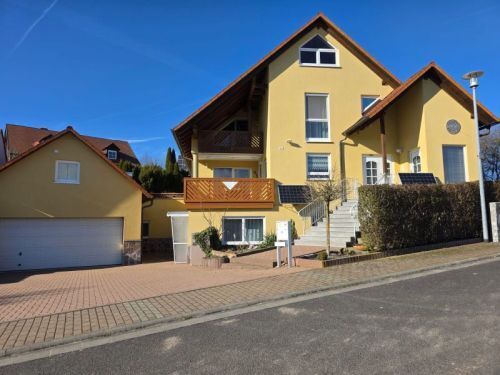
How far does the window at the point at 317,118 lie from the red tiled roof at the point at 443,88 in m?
1.49

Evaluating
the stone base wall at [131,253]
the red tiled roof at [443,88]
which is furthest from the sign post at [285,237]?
the stone base wall at [131,253]

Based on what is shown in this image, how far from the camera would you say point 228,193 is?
17.2 meters

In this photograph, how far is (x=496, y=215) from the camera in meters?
13.9

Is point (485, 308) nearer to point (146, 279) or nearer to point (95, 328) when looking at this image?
point (95, 328)

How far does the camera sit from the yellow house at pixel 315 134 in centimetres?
1720

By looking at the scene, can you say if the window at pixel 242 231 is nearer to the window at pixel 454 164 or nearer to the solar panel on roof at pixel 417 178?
the solar panel on roof at pixel 417 178

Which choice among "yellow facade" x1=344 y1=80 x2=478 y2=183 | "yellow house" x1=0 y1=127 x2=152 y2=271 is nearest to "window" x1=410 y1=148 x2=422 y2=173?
"yellow facade" x1=344 y1=80 x2=478 y2=183

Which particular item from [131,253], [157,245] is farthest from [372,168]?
[157,245]

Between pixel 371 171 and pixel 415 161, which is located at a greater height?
pixel 415 161

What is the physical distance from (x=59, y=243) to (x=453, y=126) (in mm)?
18318

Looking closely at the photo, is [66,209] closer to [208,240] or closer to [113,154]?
→ [208,240]

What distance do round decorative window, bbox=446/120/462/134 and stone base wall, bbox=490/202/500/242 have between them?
467 cm

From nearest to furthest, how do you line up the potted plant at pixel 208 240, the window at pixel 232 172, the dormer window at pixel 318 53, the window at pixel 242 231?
the potted plant at pixel 208 240 → the window at pixel 242 231 → the dormer window at pixel 318 53 → the window at pixel 232 172

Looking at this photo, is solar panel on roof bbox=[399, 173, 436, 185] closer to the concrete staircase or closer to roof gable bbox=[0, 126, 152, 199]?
the concrete staircase
